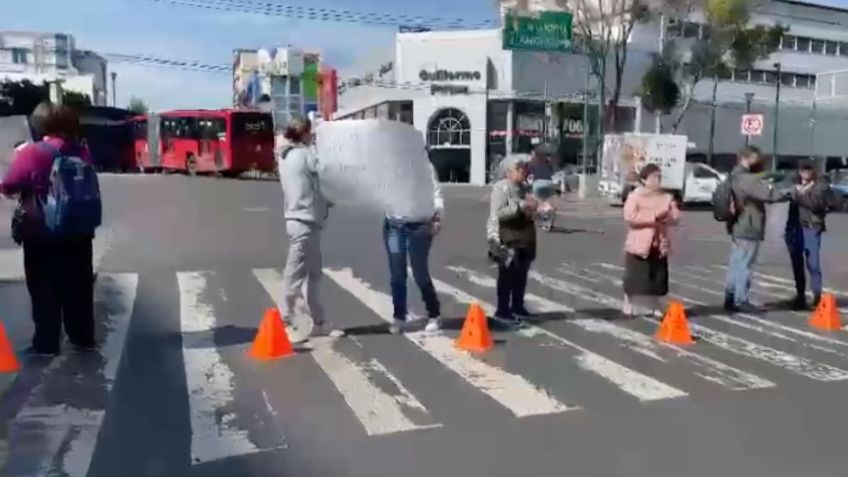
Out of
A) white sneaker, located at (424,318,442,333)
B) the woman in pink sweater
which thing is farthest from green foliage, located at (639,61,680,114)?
white sneaker, located at (424,318,442,333)

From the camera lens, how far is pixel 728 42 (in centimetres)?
4169

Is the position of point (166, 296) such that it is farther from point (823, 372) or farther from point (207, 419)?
point (823, 372)

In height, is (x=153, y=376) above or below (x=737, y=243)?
below

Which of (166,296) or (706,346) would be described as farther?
(166,296)

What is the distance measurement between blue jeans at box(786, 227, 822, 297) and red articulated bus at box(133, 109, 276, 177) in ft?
107

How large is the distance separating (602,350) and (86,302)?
429cm

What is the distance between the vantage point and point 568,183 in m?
43.5

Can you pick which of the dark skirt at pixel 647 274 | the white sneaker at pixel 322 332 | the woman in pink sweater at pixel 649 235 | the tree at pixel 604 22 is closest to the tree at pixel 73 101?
the white sneaker at pixel 322 332

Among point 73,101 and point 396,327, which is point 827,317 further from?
point 73,101

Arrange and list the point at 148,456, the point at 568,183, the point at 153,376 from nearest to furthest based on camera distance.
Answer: the point at 148,456 < the point at 153,376 < the point at 568,183

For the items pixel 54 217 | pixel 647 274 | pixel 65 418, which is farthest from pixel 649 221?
pixel 65 418

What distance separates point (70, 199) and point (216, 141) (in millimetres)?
36697

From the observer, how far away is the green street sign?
3416 cm

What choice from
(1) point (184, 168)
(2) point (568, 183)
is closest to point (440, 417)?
(2) point (568, 183)
